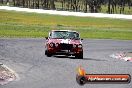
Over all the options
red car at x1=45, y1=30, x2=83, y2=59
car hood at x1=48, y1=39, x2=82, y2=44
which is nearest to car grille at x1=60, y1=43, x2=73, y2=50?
red car at x1=45, y1=30, x2=83, y2=59

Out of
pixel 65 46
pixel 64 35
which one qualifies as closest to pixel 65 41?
pixel 65 46

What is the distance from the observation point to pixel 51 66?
20.2 meters

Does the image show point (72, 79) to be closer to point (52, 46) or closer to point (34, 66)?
point (34, 66)

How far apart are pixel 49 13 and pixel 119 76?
78603mm

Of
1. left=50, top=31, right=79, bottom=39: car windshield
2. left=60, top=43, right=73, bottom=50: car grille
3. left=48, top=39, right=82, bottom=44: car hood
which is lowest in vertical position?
left=60, top=43, right=73, bottom=50: car grille

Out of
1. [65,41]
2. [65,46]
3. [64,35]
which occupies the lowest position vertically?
[65,46]

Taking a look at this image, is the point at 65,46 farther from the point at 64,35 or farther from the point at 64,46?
the point at 64,35

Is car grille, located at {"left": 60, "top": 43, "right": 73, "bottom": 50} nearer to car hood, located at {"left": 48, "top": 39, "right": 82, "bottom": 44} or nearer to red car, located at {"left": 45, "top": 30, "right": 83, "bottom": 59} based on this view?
red car, located at {"left": 45, "top": 30, "right": 83, "bottom": 59}

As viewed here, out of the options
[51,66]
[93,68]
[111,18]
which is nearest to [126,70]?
[93,68]

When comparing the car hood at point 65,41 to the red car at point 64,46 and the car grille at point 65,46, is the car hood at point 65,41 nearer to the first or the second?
the red car at point 64,46

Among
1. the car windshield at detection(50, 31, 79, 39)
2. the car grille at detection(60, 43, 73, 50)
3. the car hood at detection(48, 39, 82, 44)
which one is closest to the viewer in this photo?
the car grille at detection(60, 43, 73, 50)

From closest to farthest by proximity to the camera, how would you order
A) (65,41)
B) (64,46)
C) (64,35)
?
(64,46), (65,41), (64,35)

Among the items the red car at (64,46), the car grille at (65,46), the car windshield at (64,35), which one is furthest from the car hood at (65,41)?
the car windshield at (64,35)

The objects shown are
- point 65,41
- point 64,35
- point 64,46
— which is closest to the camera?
point 64,46
